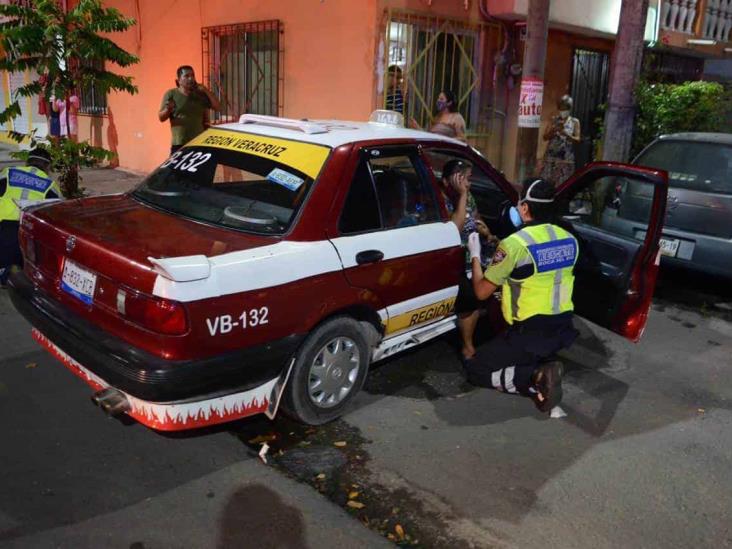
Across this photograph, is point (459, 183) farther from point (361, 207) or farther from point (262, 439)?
point (262, 439)

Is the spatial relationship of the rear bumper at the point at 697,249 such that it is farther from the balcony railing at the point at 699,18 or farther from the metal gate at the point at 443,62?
the balcony railing at the point at 699,18

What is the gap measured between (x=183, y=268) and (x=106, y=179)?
992 cm

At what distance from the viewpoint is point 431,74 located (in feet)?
30.1

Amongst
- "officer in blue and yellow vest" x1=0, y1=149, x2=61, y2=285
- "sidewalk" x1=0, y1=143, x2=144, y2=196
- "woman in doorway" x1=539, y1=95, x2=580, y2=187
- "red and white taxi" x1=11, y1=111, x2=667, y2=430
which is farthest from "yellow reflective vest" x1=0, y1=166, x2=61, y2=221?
"woman in doorway" x1=539, y1=95, x2=580, y2=187

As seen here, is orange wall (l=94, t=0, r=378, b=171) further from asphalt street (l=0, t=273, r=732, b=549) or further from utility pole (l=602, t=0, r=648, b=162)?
asphalt street (l=0, t=273, r=732, b=549)

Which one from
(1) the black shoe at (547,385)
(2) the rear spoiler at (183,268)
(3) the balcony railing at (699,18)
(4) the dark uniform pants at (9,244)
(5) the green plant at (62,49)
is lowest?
(1) the black shoe at (547,385)

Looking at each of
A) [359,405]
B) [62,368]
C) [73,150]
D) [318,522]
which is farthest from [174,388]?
[73,150]

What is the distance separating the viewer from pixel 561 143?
9602mm

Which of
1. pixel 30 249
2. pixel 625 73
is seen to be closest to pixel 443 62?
pixel 625 73

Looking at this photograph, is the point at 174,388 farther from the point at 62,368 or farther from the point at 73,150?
the point at 73,150

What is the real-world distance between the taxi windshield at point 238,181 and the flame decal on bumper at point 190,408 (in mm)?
853

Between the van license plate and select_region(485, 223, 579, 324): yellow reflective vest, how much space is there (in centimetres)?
276

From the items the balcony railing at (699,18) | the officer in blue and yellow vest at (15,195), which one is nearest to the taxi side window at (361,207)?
the officer in blue and yellow vest at (15,195)

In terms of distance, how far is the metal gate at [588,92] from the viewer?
37.5 ft
